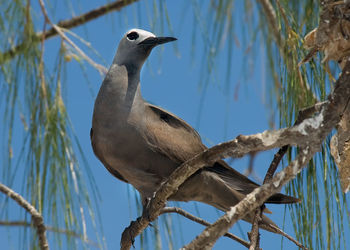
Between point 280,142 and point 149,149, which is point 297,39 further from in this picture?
point 149,149

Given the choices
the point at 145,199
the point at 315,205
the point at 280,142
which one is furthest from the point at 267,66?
the point at 280,142

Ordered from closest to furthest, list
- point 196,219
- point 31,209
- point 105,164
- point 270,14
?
1. point 31,209
2. point 196,219
3. point 270,14
4. point 105,164

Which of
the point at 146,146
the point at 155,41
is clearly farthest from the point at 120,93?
the point at 155,41

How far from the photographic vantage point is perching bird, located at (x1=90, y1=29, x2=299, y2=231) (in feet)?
6.43

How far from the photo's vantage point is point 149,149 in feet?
6.56

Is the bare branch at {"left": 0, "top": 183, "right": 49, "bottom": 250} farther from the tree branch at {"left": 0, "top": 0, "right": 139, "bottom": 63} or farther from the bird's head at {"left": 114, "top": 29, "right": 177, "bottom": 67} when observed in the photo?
the bird's head at {"left": 114, "top": 29, "right": 177, "bottom": 67}

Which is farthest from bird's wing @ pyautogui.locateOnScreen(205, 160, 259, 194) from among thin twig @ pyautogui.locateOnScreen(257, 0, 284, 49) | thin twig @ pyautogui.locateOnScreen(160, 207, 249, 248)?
thin twig @ pyautogui.locateOnScreen(257, 0, 284, 49)

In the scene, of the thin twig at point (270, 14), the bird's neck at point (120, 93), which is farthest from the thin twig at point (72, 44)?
the thin twig at point (270, 14)

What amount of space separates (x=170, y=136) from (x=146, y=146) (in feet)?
0.36

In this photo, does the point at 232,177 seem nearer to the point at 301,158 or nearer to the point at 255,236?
the point at 255,236

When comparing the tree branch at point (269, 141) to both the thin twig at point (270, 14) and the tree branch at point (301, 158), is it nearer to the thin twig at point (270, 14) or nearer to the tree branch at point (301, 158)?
the tree branch at point (301, 158)

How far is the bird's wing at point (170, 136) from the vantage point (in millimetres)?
2010

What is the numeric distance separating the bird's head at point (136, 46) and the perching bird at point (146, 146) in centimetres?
7

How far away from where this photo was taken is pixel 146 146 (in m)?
1.99
